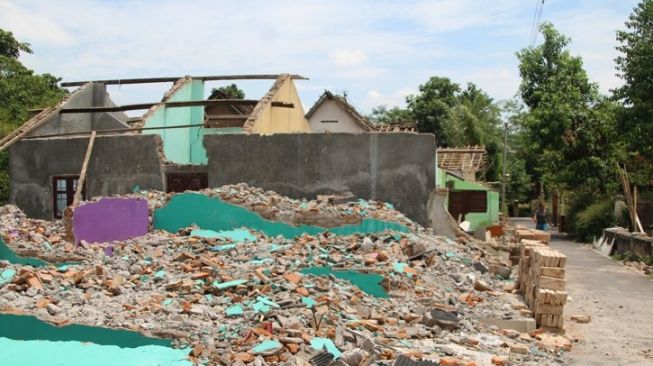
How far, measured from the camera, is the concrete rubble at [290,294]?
21.2 ft

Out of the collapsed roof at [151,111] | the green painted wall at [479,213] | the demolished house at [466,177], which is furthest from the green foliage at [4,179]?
the green painted wall at [479,213]

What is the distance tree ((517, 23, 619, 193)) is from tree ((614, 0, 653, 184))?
20.6ft

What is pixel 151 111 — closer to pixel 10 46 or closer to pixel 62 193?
pixel 62 193

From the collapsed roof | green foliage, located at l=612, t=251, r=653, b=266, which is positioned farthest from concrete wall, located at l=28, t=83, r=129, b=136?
green foliage, located at l=612, t=251, r=653, b=266

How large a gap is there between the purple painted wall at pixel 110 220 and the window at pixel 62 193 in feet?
11.9

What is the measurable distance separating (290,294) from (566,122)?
19497 millimetres

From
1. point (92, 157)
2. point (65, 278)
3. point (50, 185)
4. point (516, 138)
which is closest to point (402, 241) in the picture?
point (65, 278)

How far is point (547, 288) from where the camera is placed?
345 inches

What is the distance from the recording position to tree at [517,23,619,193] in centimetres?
2438

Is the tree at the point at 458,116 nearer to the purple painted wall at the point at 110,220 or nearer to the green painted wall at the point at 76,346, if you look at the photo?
the purple painted wall at the point at 110,220

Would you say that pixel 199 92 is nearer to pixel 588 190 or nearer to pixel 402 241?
pixel 402 241

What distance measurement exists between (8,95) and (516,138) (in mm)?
32179

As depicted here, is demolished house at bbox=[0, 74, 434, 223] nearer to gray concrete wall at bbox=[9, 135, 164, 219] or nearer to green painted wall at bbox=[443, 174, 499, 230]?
gray concrete wall at bbox=[9, 135, 164, 219]

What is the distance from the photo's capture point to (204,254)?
10.3 meters
